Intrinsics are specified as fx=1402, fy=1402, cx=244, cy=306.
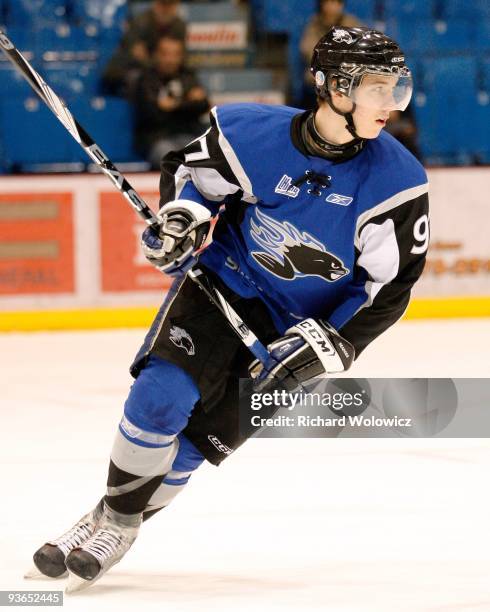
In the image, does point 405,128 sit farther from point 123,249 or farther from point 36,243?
point 36,243

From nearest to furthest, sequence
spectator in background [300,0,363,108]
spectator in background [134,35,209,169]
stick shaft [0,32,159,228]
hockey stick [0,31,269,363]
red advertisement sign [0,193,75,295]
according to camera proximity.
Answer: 1. hockey stick [0,31,269,363]
2. stick shaft [0,32,159,228]
3. red advertisement sign [0,193,75,295]
4. spectator in background [134,35,209,169]
5. spectator in background [300,0,363,108]

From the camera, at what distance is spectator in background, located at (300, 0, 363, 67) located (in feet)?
26.1

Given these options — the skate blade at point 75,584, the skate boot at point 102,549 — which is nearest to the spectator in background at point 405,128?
the skate boot at point 102,549

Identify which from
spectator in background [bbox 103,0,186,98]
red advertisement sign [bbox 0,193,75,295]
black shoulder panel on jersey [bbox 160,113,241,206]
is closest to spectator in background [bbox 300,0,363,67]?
spectator in background [bbox 103,0,186,98]

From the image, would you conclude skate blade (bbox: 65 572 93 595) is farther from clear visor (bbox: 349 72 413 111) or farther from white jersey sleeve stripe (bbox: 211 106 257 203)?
clear visor (bbox: 349 72 413 111)

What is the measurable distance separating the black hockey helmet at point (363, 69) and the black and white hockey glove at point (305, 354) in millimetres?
454

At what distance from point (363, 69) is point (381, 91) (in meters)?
0.06

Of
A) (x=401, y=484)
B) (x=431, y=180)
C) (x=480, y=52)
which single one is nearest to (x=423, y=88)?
(x=480, y=52)

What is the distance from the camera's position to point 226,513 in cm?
390

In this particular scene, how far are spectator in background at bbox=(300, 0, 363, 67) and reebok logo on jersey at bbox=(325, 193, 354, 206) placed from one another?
4.91 metres

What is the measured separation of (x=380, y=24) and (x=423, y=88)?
531mm

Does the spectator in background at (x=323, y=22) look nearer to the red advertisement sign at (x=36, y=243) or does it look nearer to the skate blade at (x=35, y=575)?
the red advertisement sign at (x=36, y=243)

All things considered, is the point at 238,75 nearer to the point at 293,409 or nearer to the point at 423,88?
the point at 423,88

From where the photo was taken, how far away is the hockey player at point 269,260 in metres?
3.15
